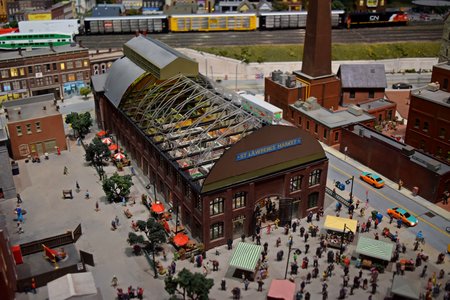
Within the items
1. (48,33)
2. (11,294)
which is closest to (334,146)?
(11,294)

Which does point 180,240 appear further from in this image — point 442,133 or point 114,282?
point 442,133

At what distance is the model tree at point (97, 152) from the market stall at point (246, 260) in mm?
25009

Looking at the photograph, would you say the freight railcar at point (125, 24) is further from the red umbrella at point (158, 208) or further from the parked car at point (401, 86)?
the red umbrella at point (158, 208)

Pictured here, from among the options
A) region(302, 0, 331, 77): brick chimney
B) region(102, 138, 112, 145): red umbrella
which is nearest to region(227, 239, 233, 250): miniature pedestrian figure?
region(102, 138, 112, 145): red umbrella

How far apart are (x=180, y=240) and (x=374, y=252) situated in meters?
18.1

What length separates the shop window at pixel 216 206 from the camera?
4536cm

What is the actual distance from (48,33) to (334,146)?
224 ft

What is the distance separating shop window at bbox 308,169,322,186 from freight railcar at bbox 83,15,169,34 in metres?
78.8

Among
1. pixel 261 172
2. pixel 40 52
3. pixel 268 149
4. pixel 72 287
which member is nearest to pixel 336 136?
pixel 268 149

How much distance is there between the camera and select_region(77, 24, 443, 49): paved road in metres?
112

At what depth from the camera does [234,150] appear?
44.5 m

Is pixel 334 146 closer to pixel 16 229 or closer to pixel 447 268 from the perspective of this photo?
pixel 447 268

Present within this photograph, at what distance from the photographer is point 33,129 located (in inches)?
2625

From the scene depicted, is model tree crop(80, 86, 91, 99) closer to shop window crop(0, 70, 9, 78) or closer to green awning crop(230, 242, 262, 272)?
shop window crop(0, 70, 9, 78)
